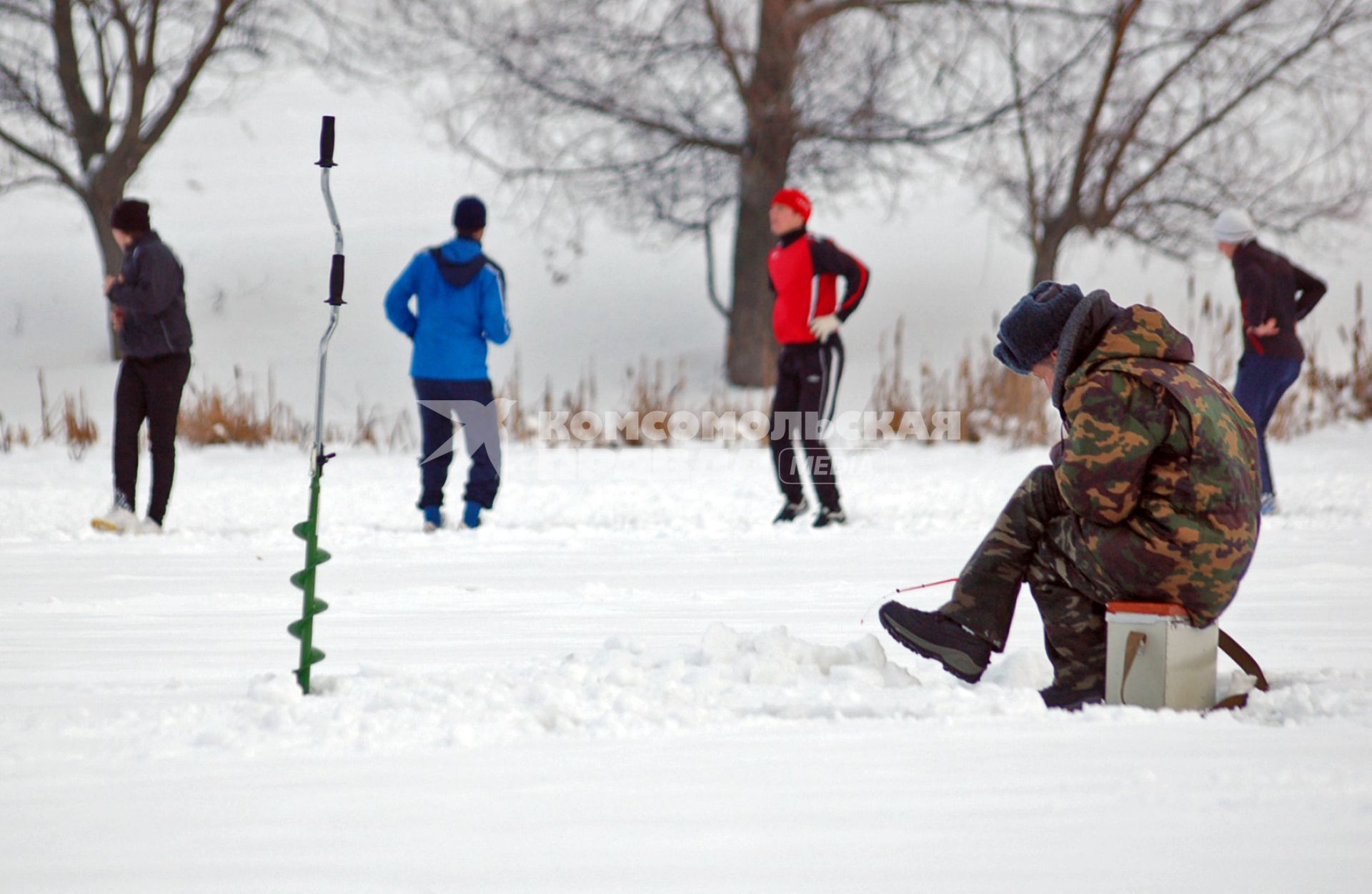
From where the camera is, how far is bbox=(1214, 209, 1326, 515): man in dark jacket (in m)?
6.71


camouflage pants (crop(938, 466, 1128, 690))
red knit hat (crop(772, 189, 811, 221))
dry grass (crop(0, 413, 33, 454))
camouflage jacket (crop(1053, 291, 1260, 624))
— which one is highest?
red knit hat (crop(772, 189, 811, 221))

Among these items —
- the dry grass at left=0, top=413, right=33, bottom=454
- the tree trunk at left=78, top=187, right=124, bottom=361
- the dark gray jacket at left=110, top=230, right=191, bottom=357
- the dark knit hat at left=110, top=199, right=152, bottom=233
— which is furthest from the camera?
the tree trunk at left=78, top=187, right=124, bottom=361

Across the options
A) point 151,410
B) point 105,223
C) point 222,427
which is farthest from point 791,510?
point 105,223

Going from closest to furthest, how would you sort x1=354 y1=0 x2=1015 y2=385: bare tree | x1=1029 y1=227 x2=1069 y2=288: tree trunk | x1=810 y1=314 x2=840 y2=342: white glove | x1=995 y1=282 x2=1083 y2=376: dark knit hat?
x1=995 y1=282 x2=1083 y2=376: dark knit hat < x1=810 y1=314 x2=840 y2=342: white glove < x1=354 y1=0 x2=1015 y2=385: bare tree < x1=1029 y1=227 x2=1069 y2=288: tree trunk

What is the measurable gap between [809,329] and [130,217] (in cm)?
316

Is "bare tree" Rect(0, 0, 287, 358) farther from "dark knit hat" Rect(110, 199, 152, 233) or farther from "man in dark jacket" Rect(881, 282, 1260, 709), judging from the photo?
"man in dark jacket" Rect(881, 282, 1260, 709)

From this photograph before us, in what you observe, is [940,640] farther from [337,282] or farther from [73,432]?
[73,432]

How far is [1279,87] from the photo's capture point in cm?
1321

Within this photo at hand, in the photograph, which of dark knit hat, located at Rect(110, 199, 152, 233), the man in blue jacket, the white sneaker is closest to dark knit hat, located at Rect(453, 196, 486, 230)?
the man in blue jacket

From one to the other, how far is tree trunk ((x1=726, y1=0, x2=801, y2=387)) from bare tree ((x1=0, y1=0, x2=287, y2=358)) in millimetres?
5832

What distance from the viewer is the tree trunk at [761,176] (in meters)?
12.8

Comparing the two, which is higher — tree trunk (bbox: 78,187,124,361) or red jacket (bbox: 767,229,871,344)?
tree trunk (bbox: 78,187,124,361)

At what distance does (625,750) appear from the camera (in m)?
2.51

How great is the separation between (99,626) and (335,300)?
1.50 m
